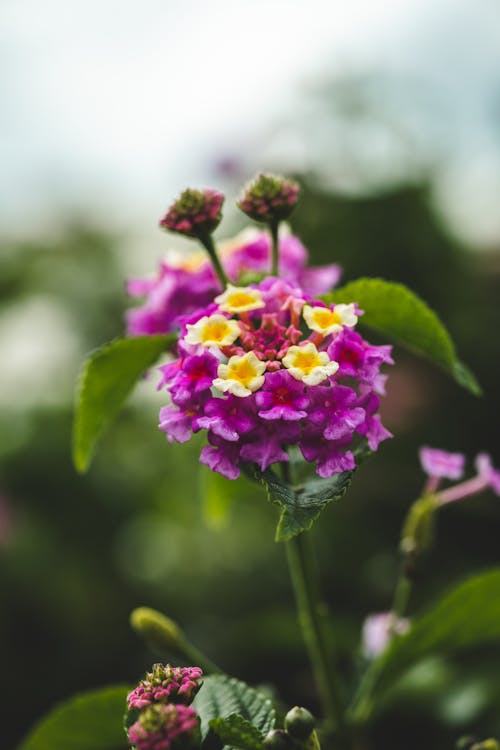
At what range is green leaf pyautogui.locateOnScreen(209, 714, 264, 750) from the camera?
26.4 inches

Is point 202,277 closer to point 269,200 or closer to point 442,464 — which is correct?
point 269,200

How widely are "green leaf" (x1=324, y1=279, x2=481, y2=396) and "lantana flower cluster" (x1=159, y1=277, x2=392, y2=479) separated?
57mm

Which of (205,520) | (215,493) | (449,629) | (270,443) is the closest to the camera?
(270,443)

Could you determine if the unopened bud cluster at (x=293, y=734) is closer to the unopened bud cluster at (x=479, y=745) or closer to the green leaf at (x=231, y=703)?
the green leaf at (x=231, y=703)

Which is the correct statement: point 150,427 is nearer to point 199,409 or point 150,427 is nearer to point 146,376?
point 146,376

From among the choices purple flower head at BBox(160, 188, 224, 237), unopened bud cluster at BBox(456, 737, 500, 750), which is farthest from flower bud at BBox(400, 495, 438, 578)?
purple flower head at BBox(160, 188, 224, 237)

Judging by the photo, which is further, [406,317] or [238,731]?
[406,317]

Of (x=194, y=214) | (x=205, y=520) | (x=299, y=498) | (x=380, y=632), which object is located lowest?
(x=205, y=520)

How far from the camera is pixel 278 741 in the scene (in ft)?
2.21

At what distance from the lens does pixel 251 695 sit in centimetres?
80

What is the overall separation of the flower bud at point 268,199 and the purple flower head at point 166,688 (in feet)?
1.51

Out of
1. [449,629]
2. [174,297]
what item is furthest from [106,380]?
[449,629]

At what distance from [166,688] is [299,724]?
0.11 m

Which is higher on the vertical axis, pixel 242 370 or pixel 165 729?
pixel 242 370
